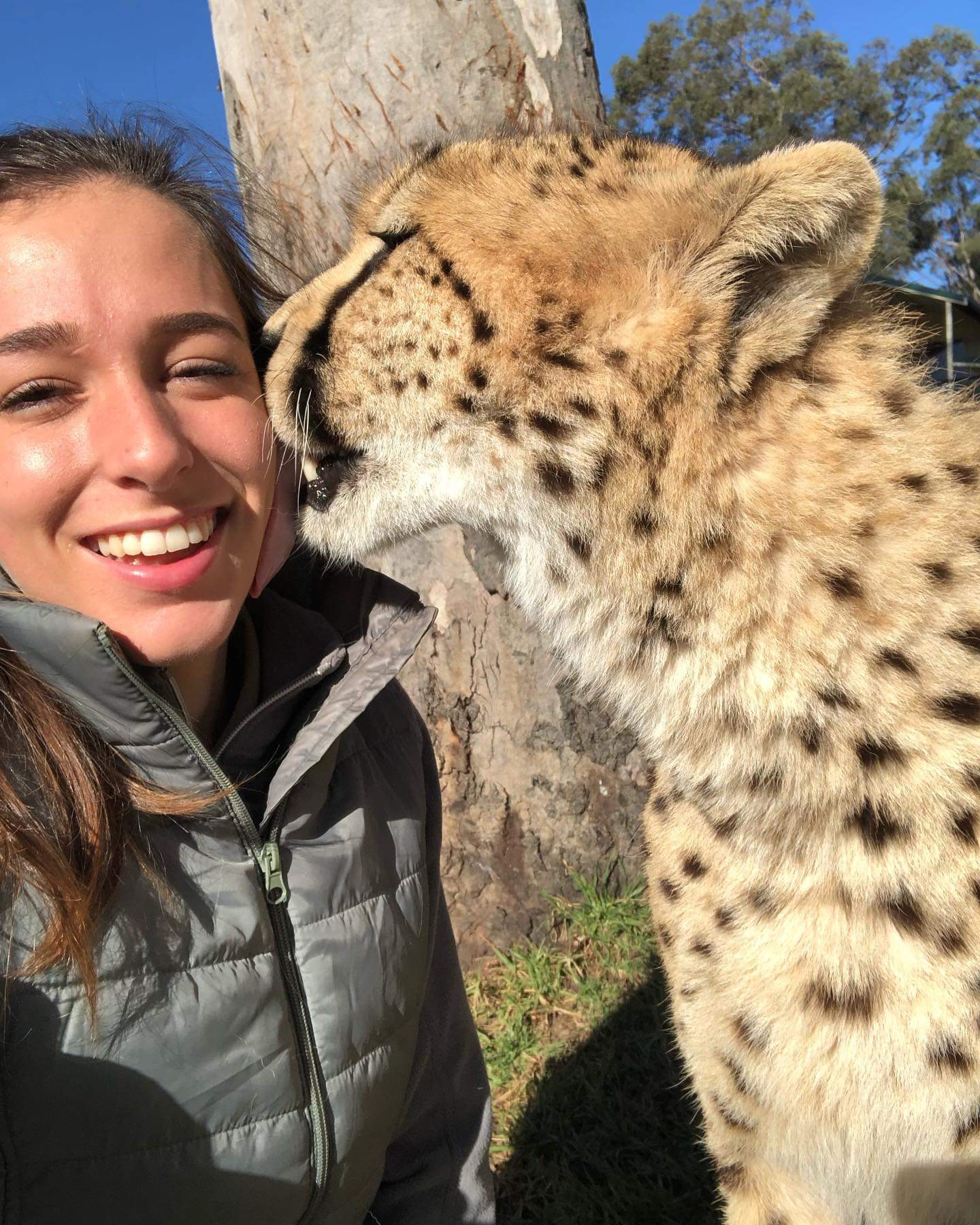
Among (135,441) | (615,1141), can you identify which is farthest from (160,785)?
(615,1141)

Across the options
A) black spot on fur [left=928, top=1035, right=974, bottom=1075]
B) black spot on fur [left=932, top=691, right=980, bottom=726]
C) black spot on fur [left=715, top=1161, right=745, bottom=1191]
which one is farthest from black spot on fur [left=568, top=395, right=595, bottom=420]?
black spot on fur [left=715, top=1161, right=745, bottom=1191]

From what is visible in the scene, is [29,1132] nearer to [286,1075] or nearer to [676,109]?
[286,1075]

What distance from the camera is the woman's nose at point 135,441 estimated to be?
1225 millimetres

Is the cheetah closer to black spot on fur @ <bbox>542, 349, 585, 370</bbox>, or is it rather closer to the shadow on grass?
black spot on fur @ <bbox>542, 349, 585, 370</bbox>

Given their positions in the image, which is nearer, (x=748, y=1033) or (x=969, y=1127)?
(x=969, y=1127)

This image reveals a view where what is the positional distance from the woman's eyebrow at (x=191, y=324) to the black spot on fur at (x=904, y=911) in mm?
1162

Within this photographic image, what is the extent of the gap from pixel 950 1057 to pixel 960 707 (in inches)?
17.4

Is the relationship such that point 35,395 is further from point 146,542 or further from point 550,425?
point 550,425

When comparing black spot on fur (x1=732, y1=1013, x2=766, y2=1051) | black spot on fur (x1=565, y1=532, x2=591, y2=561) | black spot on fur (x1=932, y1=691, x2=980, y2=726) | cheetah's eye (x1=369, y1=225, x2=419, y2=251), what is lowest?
black spot on fur (x1=732, y1=1013, x2=766, y2=1051)

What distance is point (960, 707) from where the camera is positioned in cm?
133

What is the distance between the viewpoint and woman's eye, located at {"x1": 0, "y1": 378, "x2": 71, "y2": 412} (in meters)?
1.24

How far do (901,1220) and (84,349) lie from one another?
1590 mm

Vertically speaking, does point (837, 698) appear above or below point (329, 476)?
below

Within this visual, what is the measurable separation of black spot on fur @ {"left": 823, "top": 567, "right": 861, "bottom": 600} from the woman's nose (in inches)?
32.5
